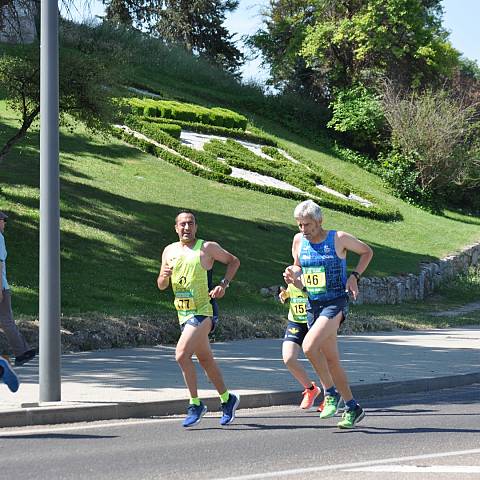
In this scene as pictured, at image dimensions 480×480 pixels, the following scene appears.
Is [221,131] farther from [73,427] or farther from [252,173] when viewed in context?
[73,427]

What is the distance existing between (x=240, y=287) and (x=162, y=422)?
1348cm

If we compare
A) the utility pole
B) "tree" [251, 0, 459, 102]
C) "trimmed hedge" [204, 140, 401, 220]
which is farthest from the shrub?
the utility pole

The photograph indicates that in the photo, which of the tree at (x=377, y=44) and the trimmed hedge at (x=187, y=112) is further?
the tree at (x=377, y=44)

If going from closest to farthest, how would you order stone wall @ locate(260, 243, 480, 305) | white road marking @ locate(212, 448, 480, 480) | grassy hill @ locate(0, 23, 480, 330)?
white road marking @ locate(212, 448, 480, 480), grassy hill @ locate(0, 23, 480, 330), stone wall @ locate(260, 243, 480, 305)

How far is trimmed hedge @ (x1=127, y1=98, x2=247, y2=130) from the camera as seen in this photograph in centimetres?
4366

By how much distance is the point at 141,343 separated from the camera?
1762cm

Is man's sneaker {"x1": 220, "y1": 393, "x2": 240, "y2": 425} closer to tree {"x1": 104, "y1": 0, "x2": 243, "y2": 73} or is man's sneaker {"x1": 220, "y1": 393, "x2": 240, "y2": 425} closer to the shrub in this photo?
the shrub

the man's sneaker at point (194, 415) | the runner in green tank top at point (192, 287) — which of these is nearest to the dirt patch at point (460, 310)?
the man's sneaker at point (194, 415)

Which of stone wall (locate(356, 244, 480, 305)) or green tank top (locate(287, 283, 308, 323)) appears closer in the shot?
green tank top (locate(287, 283, 308, 323))

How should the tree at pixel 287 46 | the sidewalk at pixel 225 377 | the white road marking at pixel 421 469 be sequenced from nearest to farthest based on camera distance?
1. the white road marking at pixel 421 469
2. the sidewalk at pixel 225 377
3. the tree at pixel 287 46

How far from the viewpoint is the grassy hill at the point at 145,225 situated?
21766mm

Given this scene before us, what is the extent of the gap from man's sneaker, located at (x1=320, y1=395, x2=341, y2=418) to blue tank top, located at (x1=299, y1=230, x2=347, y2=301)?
3.77 ft

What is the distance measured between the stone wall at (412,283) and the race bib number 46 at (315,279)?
16.9 metres

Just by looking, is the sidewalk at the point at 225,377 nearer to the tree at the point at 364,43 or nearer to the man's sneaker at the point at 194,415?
the man's sneaker at the point at 194,415
